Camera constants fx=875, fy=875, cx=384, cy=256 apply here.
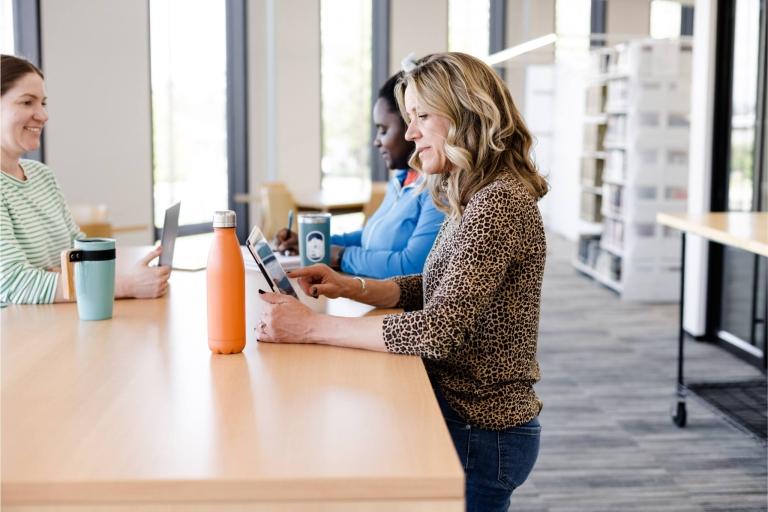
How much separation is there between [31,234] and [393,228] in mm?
1000

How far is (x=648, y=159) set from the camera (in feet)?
21.2

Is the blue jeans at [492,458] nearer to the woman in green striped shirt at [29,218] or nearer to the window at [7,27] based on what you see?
the woman in green striped shirt at [29,218]

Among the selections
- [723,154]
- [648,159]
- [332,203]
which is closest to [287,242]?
[332,203]

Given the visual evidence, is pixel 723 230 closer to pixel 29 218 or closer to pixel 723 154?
pixel 723 154

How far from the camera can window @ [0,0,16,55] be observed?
16.6 ft

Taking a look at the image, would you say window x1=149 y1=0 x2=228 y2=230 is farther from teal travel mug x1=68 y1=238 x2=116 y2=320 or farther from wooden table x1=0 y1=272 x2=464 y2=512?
wooden table x1=0 y1=272 x2=464 y2=512

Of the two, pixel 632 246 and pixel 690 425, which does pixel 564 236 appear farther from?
pixel 690 425

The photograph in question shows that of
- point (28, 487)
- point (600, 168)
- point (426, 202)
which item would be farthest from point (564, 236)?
point (28, 487)

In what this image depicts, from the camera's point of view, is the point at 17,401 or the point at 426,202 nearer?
the point at 17,401

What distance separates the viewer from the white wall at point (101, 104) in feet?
18.0

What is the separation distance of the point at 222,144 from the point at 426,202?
5552 mm

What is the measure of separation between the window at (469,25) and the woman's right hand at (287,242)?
6.42 m

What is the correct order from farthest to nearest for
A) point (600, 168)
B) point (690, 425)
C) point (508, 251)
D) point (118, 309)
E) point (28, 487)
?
point (600, 168) → point (690, 425) → point (118, 309) → point (508, 251) → point (28, 487)

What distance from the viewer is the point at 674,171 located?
21.3 ft
